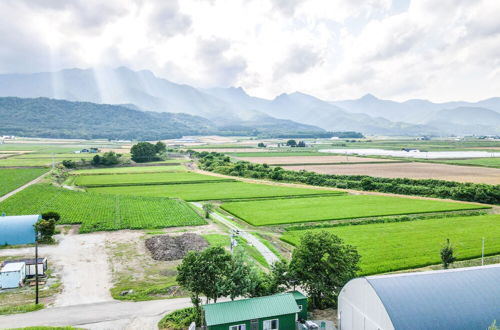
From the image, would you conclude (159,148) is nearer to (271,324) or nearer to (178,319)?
(178,319)

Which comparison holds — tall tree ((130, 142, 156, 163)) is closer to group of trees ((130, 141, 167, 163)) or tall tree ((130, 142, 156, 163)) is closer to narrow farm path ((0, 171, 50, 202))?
group of trees ((130, 141, 167, 163))

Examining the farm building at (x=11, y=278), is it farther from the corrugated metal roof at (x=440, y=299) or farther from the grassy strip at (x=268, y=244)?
the corrugated metal roof at (x=440, y=299)

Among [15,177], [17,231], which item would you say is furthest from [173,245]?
[15,177]

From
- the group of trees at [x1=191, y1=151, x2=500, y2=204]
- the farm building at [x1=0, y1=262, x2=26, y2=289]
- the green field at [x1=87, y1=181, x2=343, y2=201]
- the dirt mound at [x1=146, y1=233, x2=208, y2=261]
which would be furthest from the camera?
the green field at [x1=87, y1=181, x2=343, y2=201]

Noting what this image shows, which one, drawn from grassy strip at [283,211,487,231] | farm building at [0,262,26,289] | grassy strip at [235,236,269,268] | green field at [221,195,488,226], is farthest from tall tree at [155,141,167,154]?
farm building at [0,262,26,289]

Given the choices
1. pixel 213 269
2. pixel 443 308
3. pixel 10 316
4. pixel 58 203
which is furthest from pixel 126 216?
pixel 443 308
